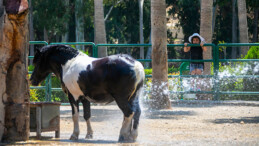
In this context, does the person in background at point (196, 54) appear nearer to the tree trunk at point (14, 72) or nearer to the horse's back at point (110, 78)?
the horse's back at point (110, 78)

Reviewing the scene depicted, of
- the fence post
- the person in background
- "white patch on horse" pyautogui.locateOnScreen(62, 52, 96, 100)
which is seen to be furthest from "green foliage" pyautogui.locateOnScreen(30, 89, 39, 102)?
"white patch on horse" pyautogui.locateOnScreen(62, 52, 96, 100)

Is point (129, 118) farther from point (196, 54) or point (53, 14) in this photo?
point (53, 14)

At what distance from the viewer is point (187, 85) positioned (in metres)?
15.3

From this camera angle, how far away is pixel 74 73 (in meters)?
9.05

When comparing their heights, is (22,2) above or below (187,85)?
above

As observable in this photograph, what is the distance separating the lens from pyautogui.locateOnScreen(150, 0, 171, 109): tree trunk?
14102mm

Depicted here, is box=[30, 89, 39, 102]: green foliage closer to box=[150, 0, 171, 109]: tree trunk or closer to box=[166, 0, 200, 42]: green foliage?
box=[150, 0, 171, 109]: tree trunk

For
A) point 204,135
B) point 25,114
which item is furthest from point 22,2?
point 204,135

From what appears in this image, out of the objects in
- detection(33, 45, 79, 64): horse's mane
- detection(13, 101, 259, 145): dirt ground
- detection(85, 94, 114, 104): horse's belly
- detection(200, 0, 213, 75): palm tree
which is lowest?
detection(13, 101, 259, 145): dirt ground

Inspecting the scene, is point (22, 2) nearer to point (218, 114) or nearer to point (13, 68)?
point (13, 68)

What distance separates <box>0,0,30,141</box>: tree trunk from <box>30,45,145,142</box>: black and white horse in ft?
2.58

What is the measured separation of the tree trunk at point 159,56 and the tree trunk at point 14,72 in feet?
19.3

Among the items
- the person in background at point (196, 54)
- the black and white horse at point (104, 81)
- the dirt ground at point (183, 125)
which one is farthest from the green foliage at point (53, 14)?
the black and white horse at point (104, 81)

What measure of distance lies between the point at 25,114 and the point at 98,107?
642 cm
